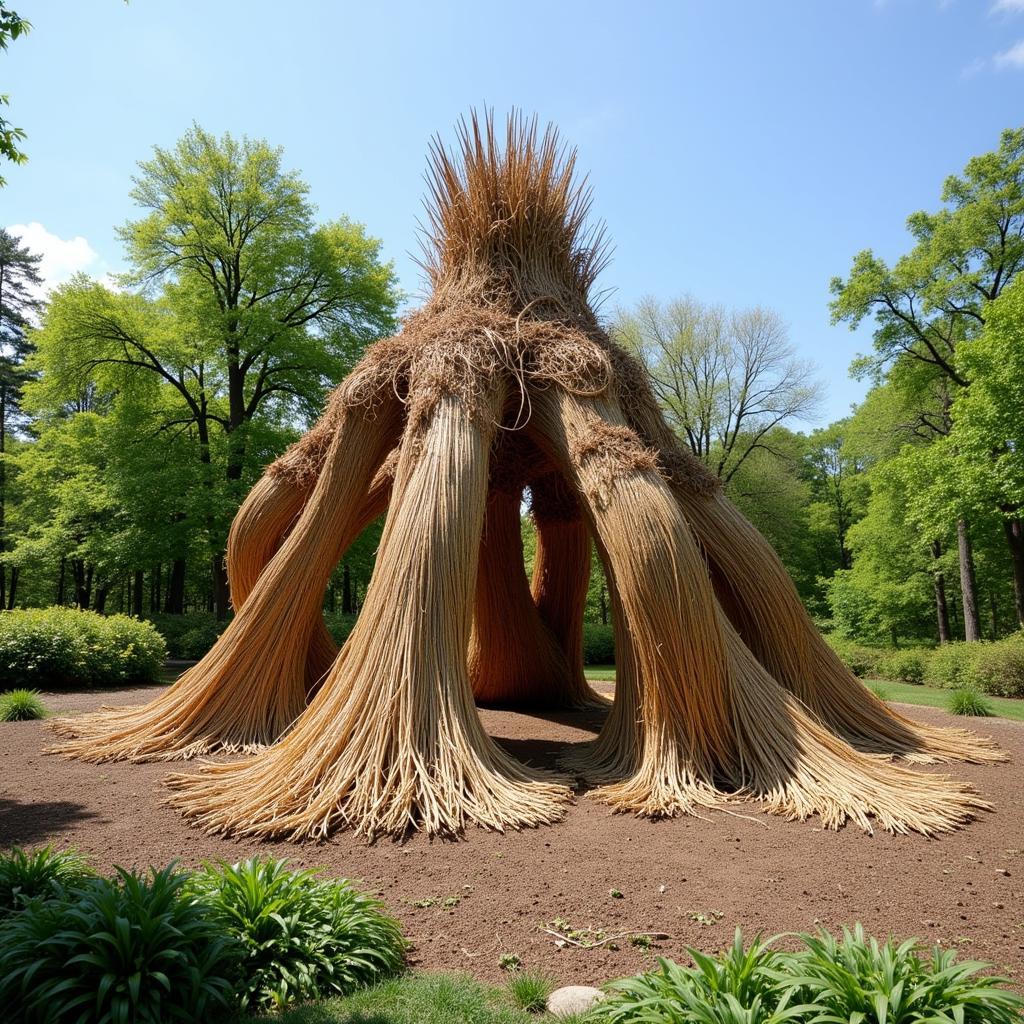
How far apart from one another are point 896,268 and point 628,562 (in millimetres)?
18533

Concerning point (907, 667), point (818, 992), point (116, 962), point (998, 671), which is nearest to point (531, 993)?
point (818, 992)

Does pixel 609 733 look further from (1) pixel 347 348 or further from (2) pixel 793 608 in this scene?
(1) pixel 347 348

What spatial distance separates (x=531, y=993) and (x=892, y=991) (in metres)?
1.17

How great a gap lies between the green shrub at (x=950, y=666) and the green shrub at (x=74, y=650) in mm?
14437

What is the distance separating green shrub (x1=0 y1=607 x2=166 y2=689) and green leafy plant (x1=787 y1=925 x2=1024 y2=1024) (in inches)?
486

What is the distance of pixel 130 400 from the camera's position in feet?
63.4

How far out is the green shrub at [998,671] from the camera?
11.8 metres

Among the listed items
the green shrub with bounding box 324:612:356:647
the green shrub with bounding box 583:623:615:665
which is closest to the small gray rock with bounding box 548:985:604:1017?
the green shrub with bounding box 324:612:356:647

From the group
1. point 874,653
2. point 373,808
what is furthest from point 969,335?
point 373,808

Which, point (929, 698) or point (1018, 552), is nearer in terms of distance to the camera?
point (929, 698)

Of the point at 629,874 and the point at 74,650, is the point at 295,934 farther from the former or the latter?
the point at 74,650

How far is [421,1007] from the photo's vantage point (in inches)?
97.3

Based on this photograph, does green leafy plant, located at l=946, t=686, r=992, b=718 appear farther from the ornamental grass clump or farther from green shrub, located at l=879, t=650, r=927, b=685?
the ornamental grass clump

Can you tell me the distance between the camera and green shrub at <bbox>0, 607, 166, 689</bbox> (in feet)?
36.9
